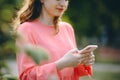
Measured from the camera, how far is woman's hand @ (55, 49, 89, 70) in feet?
11.8

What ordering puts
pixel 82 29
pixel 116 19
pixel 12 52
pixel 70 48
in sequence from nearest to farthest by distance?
pixel 12 52
pixel 70 48
pixel 82 29
pixel 116 19

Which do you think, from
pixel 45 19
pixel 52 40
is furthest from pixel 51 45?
pixel 45 19

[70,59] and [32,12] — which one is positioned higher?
[32,12]

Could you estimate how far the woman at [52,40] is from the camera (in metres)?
3.65

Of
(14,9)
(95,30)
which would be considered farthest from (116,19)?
(14,9)

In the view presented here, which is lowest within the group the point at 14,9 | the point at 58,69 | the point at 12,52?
the point at 58,69

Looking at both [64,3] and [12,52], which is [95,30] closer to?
[64,3]

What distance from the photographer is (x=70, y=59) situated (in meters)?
3.61

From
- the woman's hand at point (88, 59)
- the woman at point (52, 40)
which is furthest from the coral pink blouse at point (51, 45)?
the woman's hand at point (88, 59)

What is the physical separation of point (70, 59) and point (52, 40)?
16.1 inches

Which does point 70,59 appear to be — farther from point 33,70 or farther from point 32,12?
point 32,12

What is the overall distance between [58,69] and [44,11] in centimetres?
50

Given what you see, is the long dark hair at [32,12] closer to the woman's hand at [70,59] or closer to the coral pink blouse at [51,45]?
the coral pink blouse at [51,45]

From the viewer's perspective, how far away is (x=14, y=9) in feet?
6.83
